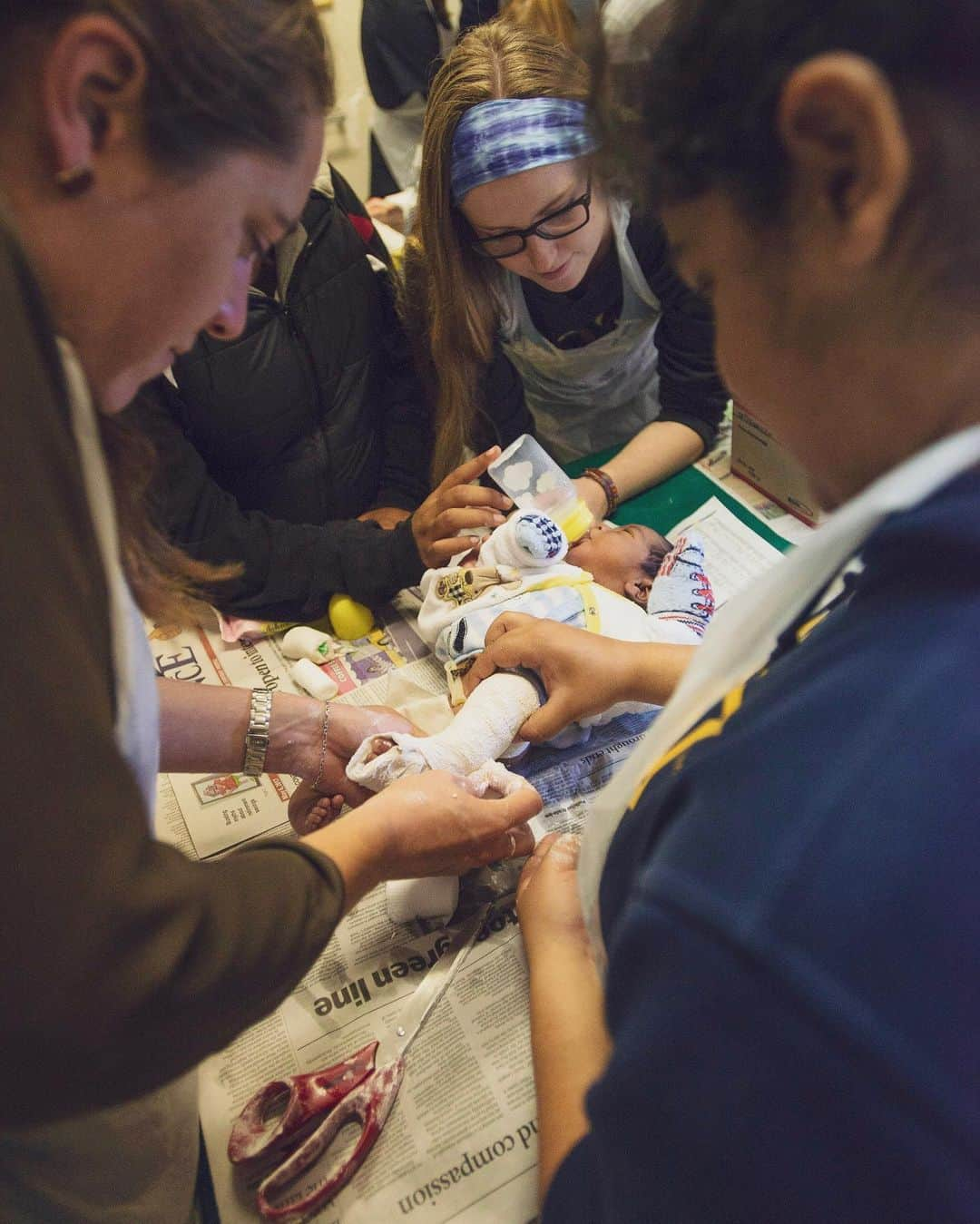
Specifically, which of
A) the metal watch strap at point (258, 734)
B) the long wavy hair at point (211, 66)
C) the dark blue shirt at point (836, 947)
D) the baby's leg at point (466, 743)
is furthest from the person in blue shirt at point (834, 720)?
the metal watch strap at point (258, 734)

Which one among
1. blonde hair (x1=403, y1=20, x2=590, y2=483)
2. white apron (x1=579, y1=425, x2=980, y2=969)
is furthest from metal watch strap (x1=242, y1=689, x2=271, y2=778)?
blonde hair (x1=403, y1=20, x2=590, y2=483)

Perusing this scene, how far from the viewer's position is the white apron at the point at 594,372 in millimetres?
1456

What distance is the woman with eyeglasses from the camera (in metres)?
1.16

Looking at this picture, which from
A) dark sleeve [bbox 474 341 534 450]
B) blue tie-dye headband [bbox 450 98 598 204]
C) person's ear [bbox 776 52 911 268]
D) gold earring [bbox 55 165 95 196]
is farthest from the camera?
dark sleeve [bbox 474 341 534 450]

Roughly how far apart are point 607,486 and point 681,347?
11.2 inches

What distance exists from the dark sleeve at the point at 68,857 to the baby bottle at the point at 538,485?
3.06 feet

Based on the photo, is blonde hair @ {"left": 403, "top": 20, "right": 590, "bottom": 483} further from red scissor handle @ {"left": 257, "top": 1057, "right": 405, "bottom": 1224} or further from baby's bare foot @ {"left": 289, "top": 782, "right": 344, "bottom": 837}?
red scissor handle @ {"left": 257, "top": 1057, "right": 405, "bottom": 1224}

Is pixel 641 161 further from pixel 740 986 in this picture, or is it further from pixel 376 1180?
pixel 376 1180

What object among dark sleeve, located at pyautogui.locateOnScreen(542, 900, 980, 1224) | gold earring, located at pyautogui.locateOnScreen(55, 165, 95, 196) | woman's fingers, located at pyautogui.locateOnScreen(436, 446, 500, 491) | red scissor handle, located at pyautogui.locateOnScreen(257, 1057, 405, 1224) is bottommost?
red scissor handle, located at pyautogui.locateOnScreen(257, 1057, 405, 1224)

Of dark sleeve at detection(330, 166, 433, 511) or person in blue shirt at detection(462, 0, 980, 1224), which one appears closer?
person in blue shirt at detection(462, 0, 980, 1224)

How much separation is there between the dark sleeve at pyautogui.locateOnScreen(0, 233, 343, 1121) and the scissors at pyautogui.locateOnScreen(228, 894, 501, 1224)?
324mm

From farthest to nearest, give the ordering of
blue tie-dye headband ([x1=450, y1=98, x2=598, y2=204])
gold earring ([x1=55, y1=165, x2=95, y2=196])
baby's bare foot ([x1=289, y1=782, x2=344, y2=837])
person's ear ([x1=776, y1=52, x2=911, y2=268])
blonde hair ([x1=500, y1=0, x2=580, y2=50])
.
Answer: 1. blonde hair ([x1=500, y1=0, x2=580, y2=50])
2. blue tie-dye headband ([x1=450, y1=98, x2=598, y2=204])
3. baby's bare foot ([x1=289, y1=782, x2=344, y2=837])
4. gold earring ([x1=55, y1=165, x2=95, y2=196])
5. person's ear ([x1=776, y1=52, x2=911, y2=268])

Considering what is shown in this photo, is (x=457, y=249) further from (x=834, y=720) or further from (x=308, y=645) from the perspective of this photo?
(x=834, y=720)

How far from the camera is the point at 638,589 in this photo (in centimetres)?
133
